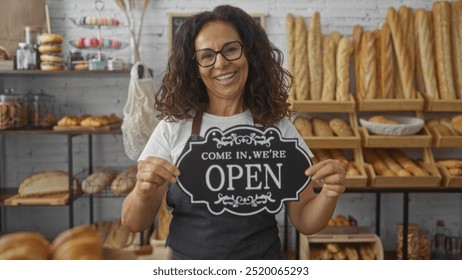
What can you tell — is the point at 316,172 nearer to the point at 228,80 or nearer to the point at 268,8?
the point at 228,80

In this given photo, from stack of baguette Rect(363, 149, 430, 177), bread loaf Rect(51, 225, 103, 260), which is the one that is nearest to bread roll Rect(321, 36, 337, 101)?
stack of baguette Rect(363, 149, 430, 177)

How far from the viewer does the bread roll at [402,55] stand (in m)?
2.16

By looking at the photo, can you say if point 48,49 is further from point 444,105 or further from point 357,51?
point 444,105

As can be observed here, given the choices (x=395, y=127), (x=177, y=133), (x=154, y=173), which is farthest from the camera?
(x=395, y=127)

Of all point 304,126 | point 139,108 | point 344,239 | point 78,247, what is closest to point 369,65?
point 304,126

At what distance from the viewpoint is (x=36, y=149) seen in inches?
93.1

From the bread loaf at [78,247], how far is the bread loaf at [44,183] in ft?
5.10

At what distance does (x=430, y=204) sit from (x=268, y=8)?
1195 millimetres

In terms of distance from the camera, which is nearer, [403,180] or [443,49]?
[403,180]

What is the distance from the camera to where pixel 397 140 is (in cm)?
202

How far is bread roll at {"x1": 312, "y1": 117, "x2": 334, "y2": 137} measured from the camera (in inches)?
82.7

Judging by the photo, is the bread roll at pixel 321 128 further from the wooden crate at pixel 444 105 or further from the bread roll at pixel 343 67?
the wooden crate at pixel 444 105

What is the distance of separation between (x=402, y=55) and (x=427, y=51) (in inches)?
4.6

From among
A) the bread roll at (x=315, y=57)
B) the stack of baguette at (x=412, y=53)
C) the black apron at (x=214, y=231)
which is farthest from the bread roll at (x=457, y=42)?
the black apron at (x=214, y=231)
